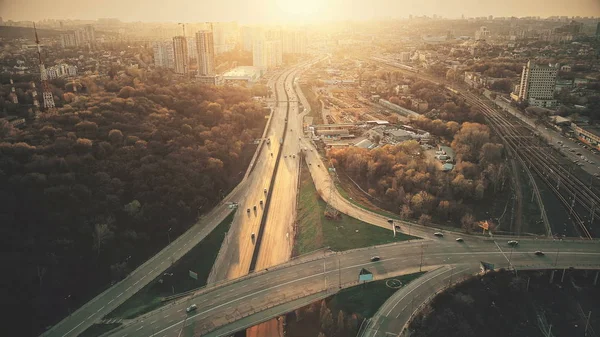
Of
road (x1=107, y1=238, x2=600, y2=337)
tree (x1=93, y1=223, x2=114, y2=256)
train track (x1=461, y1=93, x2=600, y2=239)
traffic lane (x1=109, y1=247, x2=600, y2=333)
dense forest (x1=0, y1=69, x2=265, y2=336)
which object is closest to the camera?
road (x1=107, y1=238, x2=600, y2=337)

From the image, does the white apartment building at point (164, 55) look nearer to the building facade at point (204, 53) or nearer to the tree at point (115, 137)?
the building facade at point (204, 53)

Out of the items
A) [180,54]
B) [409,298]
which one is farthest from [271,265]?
[180,54]

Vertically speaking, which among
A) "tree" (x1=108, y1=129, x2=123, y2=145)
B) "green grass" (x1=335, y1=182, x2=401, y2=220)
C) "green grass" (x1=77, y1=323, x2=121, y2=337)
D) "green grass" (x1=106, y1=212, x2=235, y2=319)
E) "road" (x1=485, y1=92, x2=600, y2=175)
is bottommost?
"green grass" (x1=77, y1=323, x2=121, y2=337)

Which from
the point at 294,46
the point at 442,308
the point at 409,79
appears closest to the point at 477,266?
the point at 442,308

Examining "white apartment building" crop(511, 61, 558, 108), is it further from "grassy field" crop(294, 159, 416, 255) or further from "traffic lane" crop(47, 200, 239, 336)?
"traffic lane" crop(47, 200, 239, 336)

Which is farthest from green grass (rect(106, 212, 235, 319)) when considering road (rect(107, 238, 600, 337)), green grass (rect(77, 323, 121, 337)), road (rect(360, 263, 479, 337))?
road (rect(360, 263, 479, 337))

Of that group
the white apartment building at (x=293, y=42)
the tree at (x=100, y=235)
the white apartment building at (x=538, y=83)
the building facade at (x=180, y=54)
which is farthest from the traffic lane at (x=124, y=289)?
the white apartment building at (x=293, y=42)

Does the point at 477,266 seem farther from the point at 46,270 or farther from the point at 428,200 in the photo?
the point at 46,270
